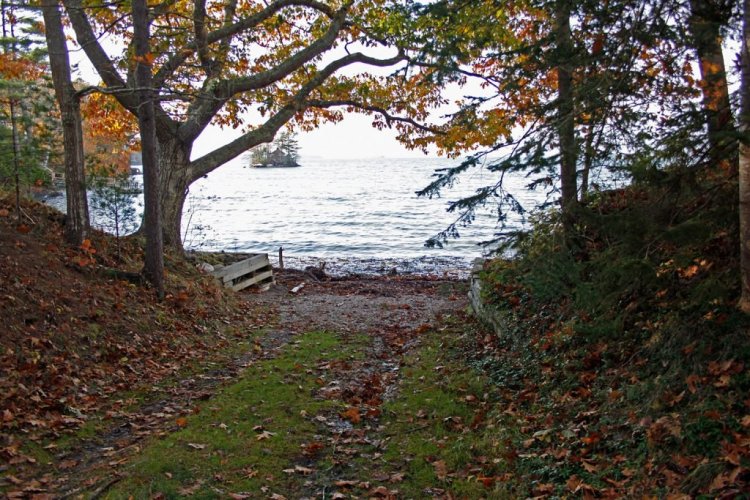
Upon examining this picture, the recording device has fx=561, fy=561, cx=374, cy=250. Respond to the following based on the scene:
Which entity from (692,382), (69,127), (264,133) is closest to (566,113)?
(692,382)

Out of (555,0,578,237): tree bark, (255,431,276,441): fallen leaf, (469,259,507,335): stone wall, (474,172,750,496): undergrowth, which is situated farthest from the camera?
(469,259,507,335): stone wall

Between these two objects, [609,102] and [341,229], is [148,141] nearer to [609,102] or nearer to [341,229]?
[609,102]

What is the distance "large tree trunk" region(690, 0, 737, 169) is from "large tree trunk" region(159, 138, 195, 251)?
11.2 metres

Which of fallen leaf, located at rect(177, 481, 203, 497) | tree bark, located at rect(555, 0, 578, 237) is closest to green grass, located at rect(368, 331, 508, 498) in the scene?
fallen leaf, located at rect(177, 481, 203, 497)

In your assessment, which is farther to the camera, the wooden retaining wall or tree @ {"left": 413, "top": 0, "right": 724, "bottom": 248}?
the wooden retaining wall

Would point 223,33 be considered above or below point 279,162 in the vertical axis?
below

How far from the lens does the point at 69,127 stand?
10.5m

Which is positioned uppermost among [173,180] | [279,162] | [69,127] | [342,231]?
[279,162]

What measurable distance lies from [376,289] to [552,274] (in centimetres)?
1288

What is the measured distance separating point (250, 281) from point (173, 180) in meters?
3.85

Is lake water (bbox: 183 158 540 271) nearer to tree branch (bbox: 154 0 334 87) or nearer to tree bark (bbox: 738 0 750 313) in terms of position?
tree branch (bbox: 154 0 334 87)

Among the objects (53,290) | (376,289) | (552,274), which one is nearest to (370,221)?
(376,289)

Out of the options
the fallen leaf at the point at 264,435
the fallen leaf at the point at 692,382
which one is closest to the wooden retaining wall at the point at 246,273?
the fallen leaf at the point at 264,435

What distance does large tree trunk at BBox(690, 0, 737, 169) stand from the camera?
4.68m
